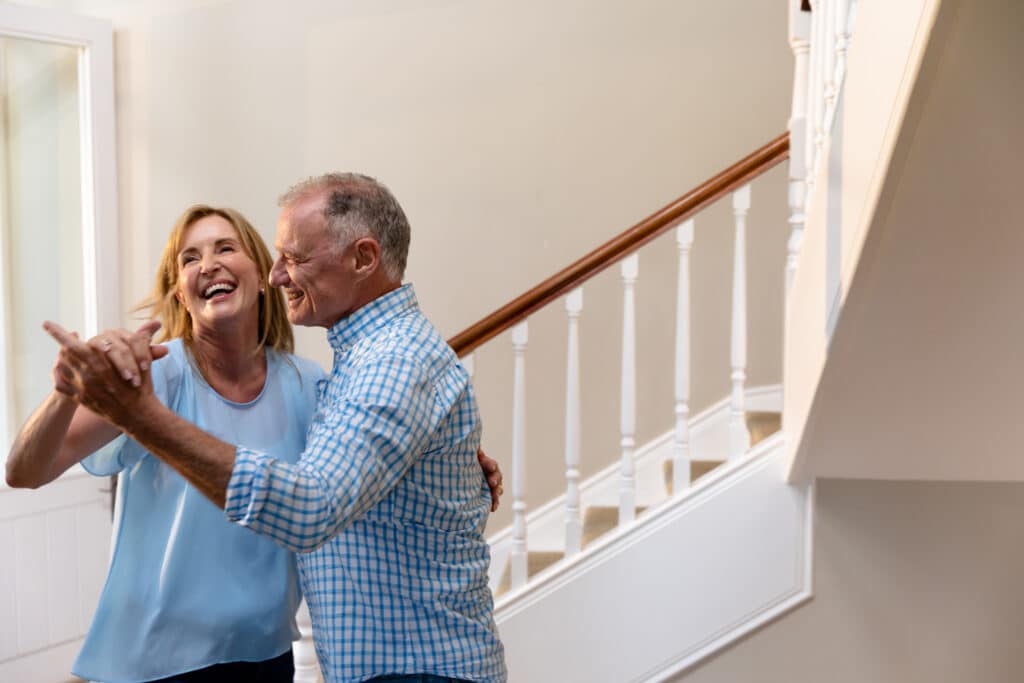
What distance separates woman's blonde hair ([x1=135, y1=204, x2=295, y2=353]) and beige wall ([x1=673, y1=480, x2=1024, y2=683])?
5.87 feet

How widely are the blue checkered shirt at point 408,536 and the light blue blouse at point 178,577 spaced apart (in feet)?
0.32

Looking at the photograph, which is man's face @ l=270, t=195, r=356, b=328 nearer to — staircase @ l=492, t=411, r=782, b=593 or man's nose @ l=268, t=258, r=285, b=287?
man's nose @ l=268, t=258, r=285, b=287

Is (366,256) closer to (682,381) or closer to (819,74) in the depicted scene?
(819,74)

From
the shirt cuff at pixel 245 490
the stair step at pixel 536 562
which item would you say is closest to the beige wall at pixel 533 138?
the stair step at pixel 536 562

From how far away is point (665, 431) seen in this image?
419cm

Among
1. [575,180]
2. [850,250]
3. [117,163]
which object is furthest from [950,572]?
[117,163]

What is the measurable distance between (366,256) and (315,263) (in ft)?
0.24

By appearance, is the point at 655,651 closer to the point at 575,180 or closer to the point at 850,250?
the point at 850,250

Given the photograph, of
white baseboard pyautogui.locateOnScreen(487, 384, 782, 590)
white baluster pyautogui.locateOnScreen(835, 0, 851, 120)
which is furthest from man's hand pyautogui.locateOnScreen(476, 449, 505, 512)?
white baseboard pyautogui.locateOnScreen(487, 384, 782, 590)

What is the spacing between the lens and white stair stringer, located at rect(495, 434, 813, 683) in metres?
3.02

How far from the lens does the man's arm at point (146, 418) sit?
3.95 ft

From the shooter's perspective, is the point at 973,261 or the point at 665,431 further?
the point at 665,431

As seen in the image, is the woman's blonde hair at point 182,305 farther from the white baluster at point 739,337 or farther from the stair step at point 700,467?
the stair step at point 700,467

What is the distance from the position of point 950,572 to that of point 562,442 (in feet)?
5.37
